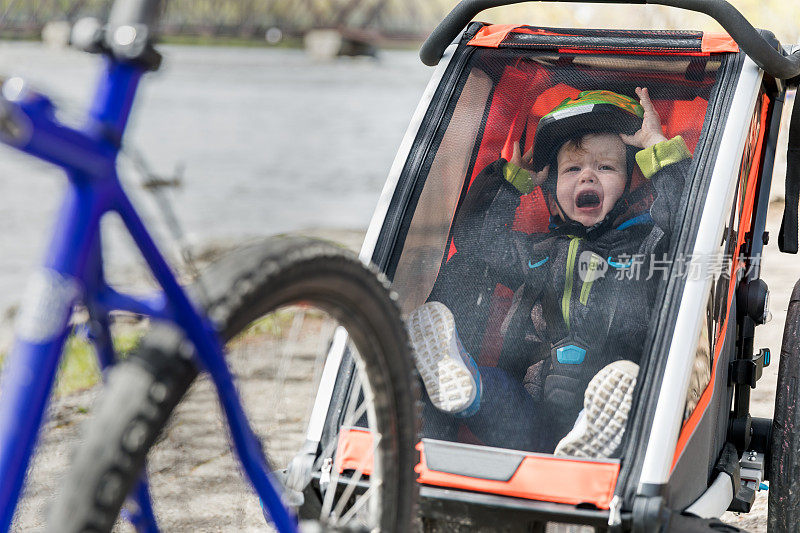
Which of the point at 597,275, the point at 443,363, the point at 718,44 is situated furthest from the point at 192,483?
the point at 718,44

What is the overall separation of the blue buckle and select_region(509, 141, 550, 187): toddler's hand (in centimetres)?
41

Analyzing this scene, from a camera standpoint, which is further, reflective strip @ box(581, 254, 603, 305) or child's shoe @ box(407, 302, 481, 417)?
reflective strip @ box(581, 254, 603, 305)

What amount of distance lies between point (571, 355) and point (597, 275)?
19cm

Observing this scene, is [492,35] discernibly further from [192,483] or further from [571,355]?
[192,483]

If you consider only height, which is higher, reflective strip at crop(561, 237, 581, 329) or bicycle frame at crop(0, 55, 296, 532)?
reflective strip at crop(561, 237, 581, 329)

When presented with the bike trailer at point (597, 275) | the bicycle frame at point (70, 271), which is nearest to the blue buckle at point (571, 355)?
the bike trailer at point (597, 275)

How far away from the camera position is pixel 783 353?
1.79m

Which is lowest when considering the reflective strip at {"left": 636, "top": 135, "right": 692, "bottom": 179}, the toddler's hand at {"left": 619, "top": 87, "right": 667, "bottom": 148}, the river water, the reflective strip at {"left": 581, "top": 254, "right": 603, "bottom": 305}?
the reflective strip at {"left": 581, "top": 254, "right": 603, "bottom": 305}

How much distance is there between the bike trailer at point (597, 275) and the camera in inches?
Result: 56.2

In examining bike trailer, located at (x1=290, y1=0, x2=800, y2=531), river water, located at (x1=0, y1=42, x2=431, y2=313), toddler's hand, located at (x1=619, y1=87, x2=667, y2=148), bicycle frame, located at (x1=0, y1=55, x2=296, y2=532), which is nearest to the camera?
bicycle frame, located at (x1=0, y1=55, x2=296, y2=532)

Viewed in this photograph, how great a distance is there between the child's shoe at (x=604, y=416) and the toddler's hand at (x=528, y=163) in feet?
1.83

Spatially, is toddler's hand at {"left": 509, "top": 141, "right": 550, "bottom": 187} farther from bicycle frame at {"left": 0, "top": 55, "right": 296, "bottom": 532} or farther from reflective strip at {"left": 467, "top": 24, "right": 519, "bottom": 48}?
bicycle frame at {"left": 0, "top": 55, "right": 296, "bottom": 532}

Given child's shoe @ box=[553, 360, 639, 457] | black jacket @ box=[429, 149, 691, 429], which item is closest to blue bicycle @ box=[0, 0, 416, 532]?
child's shoe @ box=[553, 360, 639, 457]

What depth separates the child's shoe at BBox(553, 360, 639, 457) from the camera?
4.95ft
